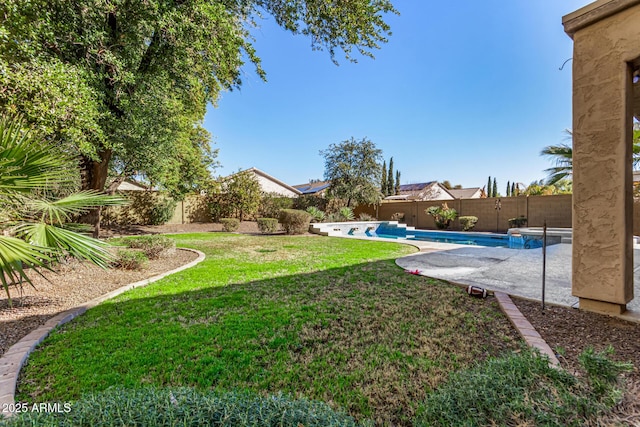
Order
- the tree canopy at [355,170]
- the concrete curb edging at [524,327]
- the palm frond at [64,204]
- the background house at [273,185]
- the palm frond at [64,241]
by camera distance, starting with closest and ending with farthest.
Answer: the concrete curb edging at [524,327], the palm frond at [64,241], the palm frond at [64,204], the tree canopy at [355,170], the background house at [273,185]

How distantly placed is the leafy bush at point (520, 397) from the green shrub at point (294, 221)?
1234 cm

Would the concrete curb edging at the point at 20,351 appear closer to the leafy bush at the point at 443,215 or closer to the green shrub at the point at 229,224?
the green shrub at the point at 229,224

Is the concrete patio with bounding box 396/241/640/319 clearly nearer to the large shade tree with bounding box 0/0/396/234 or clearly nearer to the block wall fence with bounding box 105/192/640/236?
the large shade tree with bounding box 0/0/396/234

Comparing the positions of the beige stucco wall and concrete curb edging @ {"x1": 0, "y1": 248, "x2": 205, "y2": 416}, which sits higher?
the beige stucco wall

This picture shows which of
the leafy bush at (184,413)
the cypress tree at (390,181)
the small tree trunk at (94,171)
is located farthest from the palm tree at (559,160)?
the cypress tree at (390,181)

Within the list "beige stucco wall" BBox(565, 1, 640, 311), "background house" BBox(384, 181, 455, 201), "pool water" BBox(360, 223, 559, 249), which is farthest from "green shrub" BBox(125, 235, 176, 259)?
"background house" BBox(384, 181, 455, 201)

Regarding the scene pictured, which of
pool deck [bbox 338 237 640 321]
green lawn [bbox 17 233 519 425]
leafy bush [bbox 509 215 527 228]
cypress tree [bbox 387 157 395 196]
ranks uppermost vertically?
cypress tree [bbox 387 157 395 196]

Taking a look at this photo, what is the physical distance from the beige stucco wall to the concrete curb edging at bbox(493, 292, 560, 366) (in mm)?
804

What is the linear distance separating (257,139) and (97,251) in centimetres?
1611

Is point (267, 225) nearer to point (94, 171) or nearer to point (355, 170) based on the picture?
point (355, 170)

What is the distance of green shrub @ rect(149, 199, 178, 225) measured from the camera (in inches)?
660

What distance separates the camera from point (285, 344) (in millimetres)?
2941

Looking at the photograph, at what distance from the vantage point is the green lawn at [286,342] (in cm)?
228

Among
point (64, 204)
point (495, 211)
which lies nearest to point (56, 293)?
point (64, 204)
